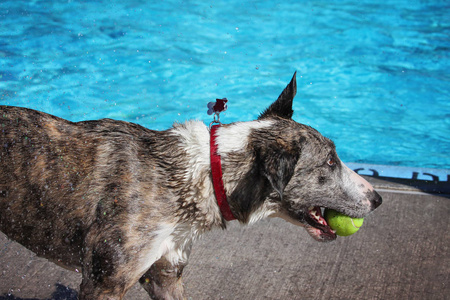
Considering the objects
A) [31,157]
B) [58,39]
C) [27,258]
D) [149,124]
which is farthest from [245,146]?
[58,39]

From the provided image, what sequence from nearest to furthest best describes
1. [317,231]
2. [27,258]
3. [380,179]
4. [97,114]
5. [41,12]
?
[317,231], [27,258], [380,179], [97,114], [41,12]

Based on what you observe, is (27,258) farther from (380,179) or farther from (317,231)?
(380,179)

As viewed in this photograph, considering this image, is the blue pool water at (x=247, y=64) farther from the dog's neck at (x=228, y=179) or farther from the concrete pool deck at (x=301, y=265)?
the dog's neck at (x=228, y=179)

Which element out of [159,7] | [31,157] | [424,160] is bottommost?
[424,160]

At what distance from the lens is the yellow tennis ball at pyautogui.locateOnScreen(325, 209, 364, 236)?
144 inches

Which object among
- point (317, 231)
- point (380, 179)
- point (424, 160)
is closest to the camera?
point (317, 231)

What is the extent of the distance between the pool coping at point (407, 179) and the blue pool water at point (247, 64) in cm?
163

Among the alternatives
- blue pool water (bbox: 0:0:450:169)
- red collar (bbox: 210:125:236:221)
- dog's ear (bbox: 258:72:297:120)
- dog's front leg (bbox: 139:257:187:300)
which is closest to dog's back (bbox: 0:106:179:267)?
red collar (bbox: 210:125:236:221)

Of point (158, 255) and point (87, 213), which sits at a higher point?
point (87, 213)

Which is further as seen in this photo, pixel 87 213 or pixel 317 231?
pixel 317 231

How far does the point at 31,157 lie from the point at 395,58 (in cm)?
861

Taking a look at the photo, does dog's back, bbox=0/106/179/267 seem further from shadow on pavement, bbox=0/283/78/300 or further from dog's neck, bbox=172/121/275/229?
shadow on pavement, bbox=0/283/78/300

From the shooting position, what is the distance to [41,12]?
10727mm

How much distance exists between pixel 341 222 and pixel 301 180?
50cm
